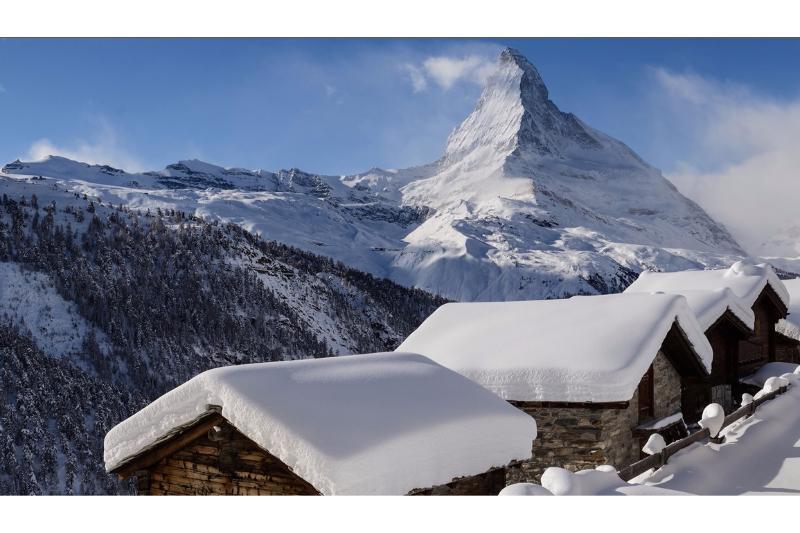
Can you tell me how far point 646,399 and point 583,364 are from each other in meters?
2.44

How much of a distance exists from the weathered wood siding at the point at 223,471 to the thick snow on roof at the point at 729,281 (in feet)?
47.8

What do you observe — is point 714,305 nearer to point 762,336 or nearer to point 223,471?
point 762,336

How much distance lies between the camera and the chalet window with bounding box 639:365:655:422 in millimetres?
12508

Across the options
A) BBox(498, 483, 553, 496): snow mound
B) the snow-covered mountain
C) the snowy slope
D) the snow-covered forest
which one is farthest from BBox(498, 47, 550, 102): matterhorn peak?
the snow-covered mountain

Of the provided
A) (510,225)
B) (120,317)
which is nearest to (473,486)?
(120,317)

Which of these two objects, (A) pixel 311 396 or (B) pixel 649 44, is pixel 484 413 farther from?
(B) pixel 649 44

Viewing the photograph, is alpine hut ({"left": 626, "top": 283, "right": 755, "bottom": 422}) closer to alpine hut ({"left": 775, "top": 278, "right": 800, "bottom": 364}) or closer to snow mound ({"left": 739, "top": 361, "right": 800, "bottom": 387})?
snow mound ({"left": 739, "top": 361, "right": 800, "bottom": 387})

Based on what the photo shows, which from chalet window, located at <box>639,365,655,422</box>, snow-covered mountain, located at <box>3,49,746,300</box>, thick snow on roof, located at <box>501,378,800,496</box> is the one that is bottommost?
thick snow on roof, located at <box>501,378,800,496</box>

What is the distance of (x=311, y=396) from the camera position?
6.04m

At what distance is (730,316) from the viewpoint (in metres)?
17.3

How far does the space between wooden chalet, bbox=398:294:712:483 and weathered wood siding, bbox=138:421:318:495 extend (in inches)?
193

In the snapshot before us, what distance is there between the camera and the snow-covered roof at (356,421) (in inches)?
216
